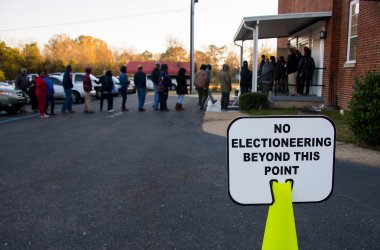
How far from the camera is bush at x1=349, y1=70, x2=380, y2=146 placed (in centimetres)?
716

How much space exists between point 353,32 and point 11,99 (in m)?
12.3

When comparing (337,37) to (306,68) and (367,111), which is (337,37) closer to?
(306,68)

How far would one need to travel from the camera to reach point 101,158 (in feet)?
22.6

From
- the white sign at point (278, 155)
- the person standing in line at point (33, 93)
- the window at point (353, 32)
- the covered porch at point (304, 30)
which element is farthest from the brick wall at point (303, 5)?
the white sign at point (278, 155)

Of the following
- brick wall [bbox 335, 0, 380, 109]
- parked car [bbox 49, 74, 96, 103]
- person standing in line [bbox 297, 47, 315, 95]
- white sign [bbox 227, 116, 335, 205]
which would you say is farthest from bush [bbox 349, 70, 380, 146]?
parked car [bbox 49, 74, 96, 103]

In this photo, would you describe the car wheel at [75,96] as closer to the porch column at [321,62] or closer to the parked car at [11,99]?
the parked car at [11,99]

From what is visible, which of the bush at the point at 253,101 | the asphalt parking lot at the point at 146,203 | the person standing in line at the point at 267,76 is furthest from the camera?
the person standing in line at the point at 267,76

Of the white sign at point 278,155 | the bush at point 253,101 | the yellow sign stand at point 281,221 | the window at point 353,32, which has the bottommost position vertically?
the bush at point 253,101

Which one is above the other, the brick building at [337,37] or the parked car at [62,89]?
the brick building at [337,37]

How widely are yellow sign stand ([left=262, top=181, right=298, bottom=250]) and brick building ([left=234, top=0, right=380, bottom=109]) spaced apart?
9.29 m

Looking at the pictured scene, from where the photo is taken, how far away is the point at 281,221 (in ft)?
6.40

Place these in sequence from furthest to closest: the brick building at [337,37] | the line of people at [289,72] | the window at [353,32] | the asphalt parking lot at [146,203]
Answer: the line of people at [289,72] < the window at [353,32] < the brick building at [337,37] < the asphalt parking lot at [146,203]

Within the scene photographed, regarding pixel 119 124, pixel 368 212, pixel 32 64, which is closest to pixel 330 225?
pixel 368 212

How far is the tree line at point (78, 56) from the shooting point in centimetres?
4616
